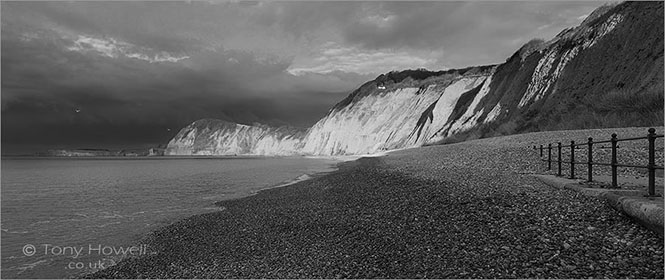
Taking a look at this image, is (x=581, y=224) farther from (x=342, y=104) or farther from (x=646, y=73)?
(x=342, y=104)

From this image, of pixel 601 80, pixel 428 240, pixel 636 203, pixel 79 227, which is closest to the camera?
pixel 636 203

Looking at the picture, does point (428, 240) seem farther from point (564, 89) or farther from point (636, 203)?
point (564, 89)

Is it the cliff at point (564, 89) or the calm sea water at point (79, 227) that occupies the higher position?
the cliff at point (564, 89)

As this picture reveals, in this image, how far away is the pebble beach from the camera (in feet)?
15.2

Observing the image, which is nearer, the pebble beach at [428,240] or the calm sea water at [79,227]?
the pebble beach at [428,240]

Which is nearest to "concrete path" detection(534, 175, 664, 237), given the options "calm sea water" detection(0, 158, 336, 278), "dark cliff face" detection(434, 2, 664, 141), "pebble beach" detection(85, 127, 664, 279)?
"pebble beach" detection(85, 127, 664, 279)

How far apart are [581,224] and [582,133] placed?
1659cm

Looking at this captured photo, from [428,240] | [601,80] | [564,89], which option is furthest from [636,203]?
[564,89]

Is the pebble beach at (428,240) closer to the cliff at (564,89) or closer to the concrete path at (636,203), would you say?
the concrete path at (636,203)

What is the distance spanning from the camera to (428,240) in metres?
6.02

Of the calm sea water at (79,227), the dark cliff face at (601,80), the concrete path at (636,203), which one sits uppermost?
the dark cliff face at (601,80)

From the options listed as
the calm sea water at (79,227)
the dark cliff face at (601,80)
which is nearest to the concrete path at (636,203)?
the calm sea water at (79,227)

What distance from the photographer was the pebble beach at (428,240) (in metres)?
4.63

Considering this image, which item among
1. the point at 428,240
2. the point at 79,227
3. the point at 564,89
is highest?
the point at 564,89
